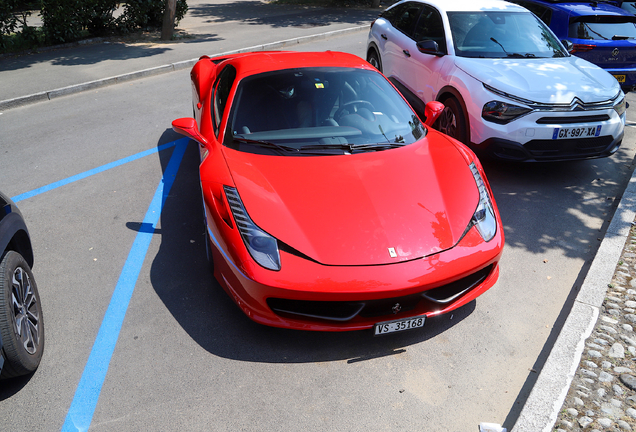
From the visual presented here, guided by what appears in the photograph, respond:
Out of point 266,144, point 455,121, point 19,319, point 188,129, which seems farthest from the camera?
point 455,121

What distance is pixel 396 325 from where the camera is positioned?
124 inches

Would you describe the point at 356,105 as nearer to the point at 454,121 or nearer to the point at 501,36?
the point at 454,121

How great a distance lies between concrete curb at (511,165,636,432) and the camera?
282 cm

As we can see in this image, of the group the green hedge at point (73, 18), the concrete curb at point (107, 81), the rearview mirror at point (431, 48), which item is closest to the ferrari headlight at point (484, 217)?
the rearview mirror at point (431, 48)

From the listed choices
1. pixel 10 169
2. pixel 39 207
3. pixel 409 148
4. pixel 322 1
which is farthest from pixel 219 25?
pixel 409 148

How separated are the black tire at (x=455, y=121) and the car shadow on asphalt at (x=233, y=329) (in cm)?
274

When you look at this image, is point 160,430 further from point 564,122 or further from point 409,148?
point 564,122

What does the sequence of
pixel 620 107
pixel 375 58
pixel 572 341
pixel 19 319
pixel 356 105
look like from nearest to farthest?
pixel 19 319 < pixel 572 341 < pixel 356 105 < pixel 620 107 < pixel 375 58

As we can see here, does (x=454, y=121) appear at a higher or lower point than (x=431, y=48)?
lower

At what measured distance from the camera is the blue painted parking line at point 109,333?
2895 millimetres

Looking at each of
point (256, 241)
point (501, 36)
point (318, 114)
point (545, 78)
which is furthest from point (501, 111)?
point (256, 241)

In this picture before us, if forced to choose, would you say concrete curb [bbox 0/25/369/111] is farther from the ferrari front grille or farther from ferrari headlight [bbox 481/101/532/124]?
the ferrari front grille

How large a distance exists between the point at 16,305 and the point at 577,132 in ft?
17.8

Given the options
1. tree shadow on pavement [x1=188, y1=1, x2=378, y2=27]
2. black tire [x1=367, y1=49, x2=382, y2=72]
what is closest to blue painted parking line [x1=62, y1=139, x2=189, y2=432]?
black tire [x1=367, y1=49, x2=382, y2=72]
